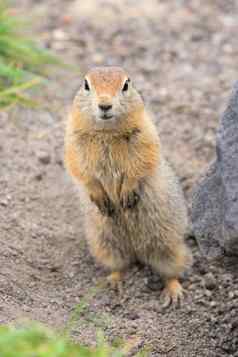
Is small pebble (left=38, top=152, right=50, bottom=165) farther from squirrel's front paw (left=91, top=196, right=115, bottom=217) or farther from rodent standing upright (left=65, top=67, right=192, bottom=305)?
squirrel's front paw (left=91, top=196, right=115, bottom=217)

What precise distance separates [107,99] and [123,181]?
0.81 m

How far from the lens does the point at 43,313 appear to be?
15.9ft

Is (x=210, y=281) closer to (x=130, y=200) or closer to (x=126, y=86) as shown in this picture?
(x=130, y=200)

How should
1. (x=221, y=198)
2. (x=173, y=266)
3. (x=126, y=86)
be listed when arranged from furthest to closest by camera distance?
(x=173, y=266) < (x=126, y=86) < (x=221, y=198)

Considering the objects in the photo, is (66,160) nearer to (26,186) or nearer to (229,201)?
(26,186)

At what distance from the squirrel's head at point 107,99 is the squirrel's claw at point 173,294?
1.47 metres

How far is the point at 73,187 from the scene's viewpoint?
6.69 metres

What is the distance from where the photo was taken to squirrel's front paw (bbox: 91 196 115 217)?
220 inches

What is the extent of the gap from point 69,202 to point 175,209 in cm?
119

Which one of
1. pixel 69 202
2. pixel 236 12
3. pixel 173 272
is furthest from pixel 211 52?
pixel 173 272

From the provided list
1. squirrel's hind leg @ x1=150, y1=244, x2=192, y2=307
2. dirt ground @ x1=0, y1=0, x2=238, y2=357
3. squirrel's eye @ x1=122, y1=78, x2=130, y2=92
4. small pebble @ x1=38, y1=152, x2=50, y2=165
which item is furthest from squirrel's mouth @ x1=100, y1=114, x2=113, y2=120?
small pebble @ x1=38, y1=152, x2=50, y2=165

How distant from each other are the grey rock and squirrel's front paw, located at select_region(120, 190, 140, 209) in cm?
64

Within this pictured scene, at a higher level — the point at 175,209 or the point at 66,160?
the point at 66,160

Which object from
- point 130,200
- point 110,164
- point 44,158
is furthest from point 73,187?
point 110,164
